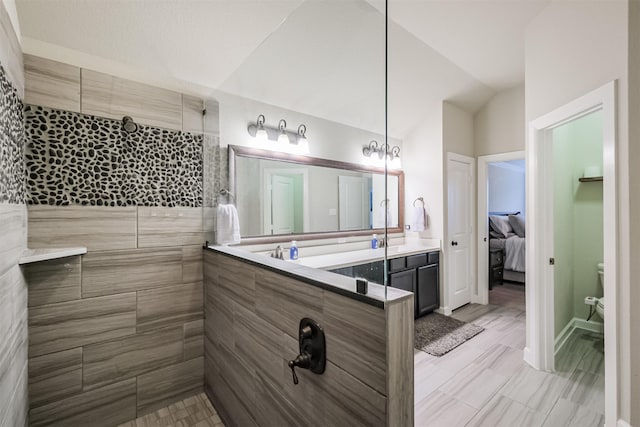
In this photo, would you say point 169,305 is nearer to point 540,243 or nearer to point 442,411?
point 442,411

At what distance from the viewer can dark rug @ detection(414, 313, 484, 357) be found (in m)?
2.52

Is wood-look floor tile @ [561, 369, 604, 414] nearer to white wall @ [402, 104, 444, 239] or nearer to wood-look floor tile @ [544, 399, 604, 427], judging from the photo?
wood-look floor tile @ [544, 399, 604, 427]

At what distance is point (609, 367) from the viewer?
4.91ft

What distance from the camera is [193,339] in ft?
6.62

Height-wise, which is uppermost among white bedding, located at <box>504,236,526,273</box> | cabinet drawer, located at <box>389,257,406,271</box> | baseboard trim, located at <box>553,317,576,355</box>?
cabinet drawer, located at <box>389,257,406,271</box>

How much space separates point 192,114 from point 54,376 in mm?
1815

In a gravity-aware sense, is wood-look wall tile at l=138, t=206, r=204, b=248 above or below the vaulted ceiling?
below

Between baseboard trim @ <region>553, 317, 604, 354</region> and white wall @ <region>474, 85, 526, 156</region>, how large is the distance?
194cm

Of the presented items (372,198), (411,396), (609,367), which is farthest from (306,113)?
(609,367)

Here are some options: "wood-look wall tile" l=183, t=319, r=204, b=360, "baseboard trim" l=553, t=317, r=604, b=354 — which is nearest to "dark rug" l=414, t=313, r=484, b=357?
"baseboard trim" l=553, t=317, r=604, b=354

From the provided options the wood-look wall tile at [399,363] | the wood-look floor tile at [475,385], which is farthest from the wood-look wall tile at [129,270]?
the wood-look floor tile at [475,385]

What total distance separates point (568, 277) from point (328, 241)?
2.38 m

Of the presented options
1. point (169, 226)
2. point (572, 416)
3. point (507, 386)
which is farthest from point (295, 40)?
point (572, 416)

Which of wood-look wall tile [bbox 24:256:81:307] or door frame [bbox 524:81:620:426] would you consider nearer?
wood-look wall tile [bbox 24:256:81:307]
